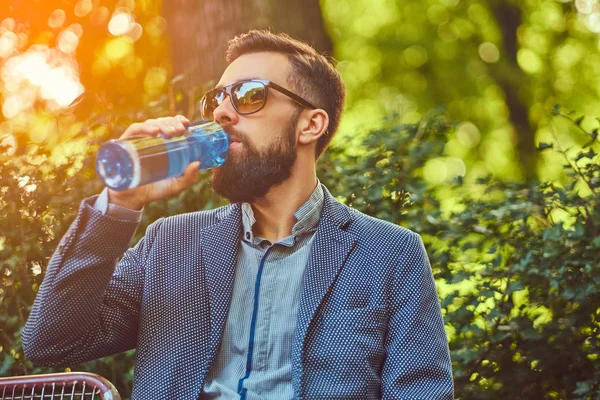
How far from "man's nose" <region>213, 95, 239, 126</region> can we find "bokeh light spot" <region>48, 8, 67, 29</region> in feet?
28.5

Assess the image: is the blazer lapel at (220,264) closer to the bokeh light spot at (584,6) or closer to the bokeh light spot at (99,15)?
the bokeh light spot at (99,15)

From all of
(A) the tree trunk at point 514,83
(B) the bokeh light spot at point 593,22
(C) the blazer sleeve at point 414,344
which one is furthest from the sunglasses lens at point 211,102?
(B) the bokeh light spot at point 593,22

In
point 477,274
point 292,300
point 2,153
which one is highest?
point 2,153

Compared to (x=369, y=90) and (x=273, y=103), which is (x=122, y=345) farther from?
(x=369, y=90)

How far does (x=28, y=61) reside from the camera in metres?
11.6

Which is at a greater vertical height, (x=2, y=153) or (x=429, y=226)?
(x=2, y=153)

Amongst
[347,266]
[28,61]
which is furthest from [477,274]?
[28,61]

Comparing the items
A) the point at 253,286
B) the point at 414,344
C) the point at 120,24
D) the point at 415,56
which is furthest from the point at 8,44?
the point at 414,344

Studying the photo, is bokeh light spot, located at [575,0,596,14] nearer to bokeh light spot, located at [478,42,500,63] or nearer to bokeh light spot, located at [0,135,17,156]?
bokeh light spot, located at [478,42,500,63]

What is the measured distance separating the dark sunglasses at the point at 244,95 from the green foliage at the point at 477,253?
1152 millimetres

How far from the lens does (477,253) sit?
3842mm

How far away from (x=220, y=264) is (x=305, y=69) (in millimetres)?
850

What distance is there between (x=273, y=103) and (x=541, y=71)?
40.4ft

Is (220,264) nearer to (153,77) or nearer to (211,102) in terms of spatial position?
(211,102)
